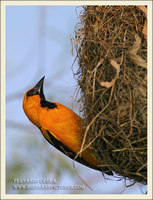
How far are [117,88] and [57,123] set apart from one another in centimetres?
76

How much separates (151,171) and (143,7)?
40.2 inches

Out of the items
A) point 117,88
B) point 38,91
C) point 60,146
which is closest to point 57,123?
point 60,146

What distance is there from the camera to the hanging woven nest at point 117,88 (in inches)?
72.3

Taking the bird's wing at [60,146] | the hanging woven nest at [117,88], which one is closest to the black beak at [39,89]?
the bird's wing at [60,146]

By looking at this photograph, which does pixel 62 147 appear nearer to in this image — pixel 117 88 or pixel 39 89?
pixel 39 89

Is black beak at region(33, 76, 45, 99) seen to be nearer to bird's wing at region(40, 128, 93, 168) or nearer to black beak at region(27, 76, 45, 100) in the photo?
black beak at region(27, 76, 45, 100)

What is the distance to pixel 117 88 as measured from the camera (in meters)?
1.87

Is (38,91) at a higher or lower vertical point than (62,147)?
higher

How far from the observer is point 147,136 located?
183 centimetres

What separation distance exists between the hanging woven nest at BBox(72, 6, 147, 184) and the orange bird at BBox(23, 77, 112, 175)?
350mm

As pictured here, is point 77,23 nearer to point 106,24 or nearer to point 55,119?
point 106,24

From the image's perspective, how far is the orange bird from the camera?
95.8 inches

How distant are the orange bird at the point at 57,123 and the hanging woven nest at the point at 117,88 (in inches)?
13.8

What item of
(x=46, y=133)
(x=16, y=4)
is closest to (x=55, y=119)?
(x=46, y=133)
